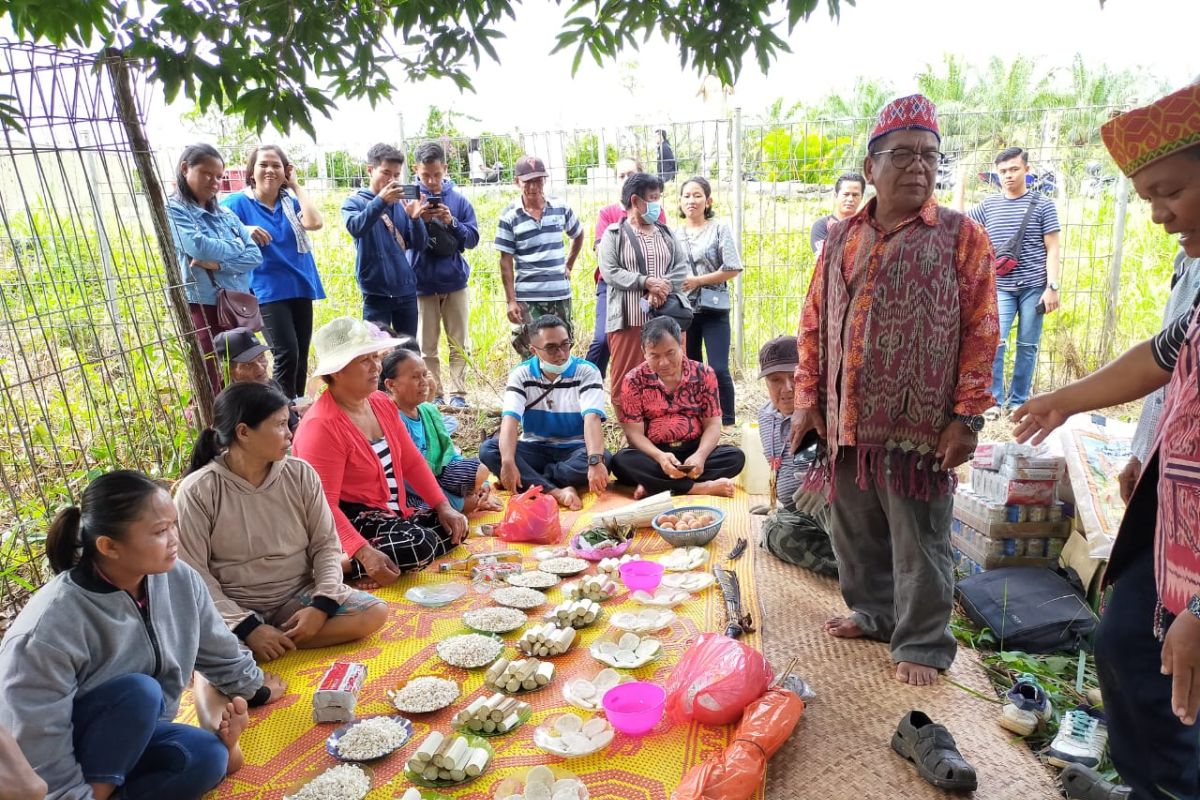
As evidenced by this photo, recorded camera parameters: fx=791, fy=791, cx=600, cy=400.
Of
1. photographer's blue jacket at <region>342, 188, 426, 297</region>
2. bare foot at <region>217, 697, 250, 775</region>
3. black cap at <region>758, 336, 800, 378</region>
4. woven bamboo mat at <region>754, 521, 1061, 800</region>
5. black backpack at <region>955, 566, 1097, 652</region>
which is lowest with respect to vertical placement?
black backpack at <region>955, 566, 1097, 652</region>

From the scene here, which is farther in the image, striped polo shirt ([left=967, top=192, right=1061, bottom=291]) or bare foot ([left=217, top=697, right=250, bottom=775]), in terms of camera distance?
striped polo shirt ([left=967, top=192, right=1061, bottom=291])

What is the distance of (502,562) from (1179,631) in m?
2.61

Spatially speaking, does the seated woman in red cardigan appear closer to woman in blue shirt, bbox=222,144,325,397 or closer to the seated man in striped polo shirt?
the seated man in striped polo shirt

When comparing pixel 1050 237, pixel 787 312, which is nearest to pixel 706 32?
pixel 1050 237

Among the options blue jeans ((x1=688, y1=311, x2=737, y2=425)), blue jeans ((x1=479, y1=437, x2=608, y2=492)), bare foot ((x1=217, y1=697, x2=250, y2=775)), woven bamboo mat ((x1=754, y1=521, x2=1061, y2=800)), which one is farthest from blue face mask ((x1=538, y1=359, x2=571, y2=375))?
bare foot ((x1=217, y1=697, x2=250, y2=775))

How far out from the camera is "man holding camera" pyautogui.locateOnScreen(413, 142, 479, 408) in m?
5.25

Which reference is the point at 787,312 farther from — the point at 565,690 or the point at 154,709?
the point at 154,709

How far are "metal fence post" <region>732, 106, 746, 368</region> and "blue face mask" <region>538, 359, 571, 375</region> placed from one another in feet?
7.95

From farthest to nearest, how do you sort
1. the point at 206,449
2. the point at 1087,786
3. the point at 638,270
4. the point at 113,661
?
the point at 638,270
the point at 206,449
the point at 1087,786
the point at 113,661

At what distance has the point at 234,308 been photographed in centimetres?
414

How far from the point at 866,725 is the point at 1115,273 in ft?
17.4

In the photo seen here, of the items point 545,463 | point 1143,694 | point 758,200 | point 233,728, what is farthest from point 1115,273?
point 233,728

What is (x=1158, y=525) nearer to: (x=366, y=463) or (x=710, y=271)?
(x=366, y=463)

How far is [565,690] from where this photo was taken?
2.42 meters
